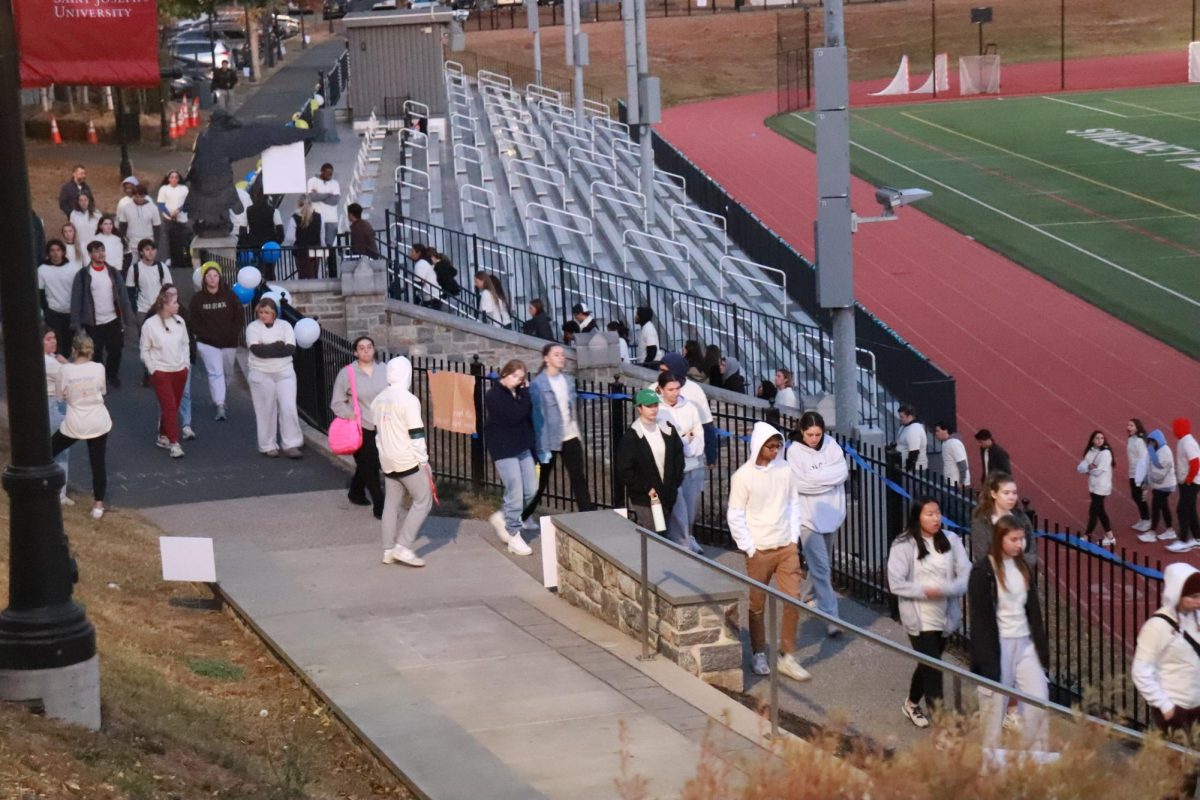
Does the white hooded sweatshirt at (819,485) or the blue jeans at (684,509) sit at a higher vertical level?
the white hooded sweatshirt at (819,485)

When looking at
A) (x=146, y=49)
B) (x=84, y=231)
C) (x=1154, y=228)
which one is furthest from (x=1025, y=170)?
(x=146, y=49)

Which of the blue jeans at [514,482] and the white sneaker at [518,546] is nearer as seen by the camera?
the blue jeans at [514,482]

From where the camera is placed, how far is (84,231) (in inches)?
785

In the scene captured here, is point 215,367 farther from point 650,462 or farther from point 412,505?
point 650,462

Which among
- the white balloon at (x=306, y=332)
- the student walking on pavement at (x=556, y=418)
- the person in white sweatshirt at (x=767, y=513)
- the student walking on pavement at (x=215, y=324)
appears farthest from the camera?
the white balloon at (x=306, y=332)

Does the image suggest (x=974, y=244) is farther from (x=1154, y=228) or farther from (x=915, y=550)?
(x=915, y=550)

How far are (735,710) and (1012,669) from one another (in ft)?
4.94

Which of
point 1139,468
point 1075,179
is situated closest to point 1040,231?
point 1075,179

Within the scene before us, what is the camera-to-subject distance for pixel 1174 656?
847cm

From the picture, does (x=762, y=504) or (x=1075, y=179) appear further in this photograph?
(x=1075, y=179)

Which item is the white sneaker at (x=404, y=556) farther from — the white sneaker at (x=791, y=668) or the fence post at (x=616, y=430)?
the white sneaker at (x=791, y=668)

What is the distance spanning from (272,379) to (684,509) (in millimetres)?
4821

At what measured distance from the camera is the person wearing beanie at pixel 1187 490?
18.7 metres

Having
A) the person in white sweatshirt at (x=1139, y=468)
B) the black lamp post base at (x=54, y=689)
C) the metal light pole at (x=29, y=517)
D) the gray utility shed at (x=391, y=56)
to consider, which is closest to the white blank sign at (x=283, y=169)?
the person in white sweatshirt at (x=1139, y=468)
